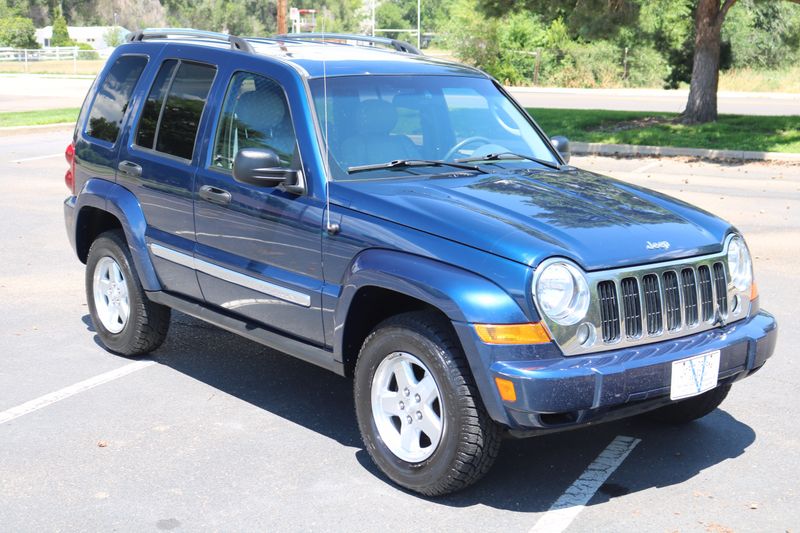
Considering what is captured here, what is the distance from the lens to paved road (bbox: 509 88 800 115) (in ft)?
97.0

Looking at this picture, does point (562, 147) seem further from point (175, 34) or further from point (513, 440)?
point (175, 34)

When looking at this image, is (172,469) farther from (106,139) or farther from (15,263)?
(15,263)

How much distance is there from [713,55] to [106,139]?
17.1 metres

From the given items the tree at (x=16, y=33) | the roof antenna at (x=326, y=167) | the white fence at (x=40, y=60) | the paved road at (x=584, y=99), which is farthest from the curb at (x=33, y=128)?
the tree at (x=16, y=33)

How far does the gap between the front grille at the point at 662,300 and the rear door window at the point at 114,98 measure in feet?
11.7

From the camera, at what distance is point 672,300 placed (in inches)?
186

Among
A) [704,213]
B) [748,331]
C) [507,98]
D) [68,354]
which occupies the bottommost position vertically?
[68,354]

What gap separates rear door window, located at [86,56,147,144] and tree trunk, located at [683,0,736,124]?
1644cm

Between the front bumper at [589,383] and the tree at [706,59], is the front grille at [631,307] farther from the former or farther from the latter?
the tree at [706,59]

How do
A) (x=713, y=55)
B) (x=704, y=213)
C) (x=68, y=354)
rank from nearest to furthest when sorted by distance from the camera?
1. (x=704, y=213)
2. (x=68, y=354)
3. (x=713, y=55)

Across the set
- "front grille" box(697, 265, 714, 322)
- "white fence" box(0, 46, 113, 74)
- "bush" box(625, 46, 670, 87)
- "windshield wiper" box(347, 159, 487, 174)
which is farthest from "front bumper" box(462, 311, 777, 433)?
"white fence" box(0, 46, 113, 74)

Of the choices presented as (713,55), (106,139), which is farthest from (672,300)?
(713,55)

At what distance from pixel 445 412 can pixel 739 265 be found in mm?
1649

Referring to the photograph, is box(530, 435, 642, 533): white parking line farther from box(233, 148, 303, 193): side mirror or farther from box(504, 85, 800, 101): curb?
box(504, 85, 800, 101): curb
